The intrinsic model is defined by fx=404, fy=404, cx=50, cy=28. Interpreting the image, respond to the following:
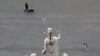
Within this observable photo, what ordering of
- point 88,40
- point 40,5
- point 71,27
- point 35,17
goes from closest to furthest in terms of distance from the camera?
point 88,40 < point 71,27 < point 35,17 < point 40,5

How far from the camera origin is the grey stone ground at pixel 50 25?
110 feet

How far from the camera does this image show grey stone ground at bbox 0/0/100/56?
33562 mm

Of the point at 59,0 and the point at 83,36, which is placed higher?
the point at 59,0

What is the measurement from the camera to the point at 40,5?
48.5 metres

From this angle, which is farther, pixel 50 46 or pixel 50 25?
pixel 50 25

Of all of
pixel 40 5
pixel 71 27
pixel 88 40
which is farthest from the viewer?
pixel 40 5

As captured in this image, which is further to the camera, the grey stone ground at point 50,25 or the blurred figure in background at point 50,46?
the grey stone ground at point 50,25

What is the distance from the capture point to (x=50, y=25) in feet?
131

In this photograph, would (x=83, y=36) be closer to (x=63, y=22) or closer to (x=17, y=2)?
(x=63, y=22)

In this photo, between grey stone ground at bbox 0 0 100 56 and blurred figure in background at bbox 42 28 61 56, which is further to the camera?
grey stone ground at bbox 0 0 100 56

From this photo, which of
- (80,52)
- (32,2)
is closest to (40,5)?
(32,2)

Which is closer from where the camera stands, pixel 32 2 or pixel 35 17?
pixel 35 17

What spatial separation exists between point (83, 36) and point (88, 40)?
1191 millimetres

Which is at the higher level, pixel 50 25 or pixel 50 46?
pixel 50 25
